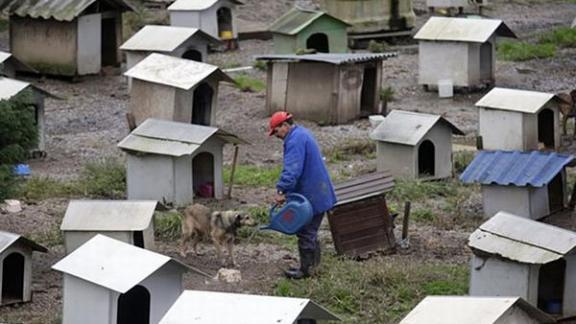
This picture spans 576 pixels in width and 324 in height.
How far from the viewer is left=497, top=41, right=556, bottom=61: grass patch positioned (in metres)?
28.4

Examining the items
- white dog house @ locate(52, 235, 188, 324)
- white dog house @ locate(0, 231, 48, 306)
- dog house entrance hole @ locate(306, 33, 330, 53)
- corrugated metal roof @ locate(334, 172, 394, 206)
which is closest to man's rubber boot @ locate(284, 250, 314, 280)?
corrugated metal roof @ locate(334, 172, 394, 206)

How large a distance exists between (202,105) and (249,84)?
4110 millimetres

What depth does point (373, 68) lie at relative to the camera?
75.9ft

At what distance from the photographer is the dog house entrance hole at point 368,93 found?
23.1 meters

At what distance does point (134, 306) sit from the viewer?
43.0 ft

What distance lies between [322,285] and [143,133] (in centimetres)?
429

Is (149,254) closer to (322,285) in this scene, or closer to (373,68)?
(322,285)

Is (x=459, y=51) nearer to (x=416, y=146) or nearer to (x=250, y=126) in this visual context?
(x=250, y=126)

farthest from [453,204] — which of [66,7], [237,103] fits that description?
[66,7]

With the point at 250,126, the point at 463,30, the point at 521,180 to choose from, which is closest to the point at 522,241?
the point at 521,180

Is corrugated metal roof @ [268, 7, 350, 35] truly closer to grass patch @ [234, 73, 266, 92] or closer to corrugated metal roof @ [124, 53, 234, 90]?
grass patch @ [234, 73, 266, 92]

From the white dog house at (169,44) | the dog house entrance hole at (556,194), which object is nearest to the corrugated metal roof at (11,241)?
the dog house entrance hole at (556,194)

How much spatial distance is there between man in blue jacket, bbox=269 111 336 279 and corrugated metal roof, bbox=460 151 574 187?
2886 mm

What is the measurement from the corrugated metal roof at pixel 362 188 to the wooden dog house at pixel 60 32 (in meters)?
10.9
